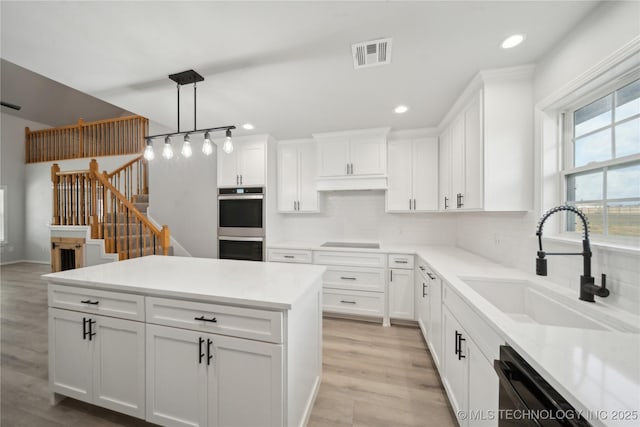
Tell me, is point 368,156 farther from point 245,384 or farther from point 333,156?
point 245,384

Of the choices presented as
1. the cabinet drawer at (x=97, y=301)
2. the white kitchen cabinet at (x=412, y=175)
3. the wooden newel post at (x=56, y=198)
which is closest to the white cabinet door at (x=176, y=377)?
the cabinet drawer at (x=97, y=301)

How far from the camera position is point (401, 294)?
2898 millimetres

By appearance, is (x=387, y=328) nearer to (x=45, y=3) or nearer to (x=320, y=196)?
(x=320, y=196)

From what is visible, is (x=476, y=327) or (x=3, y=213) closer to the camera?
(x=476, y=327)

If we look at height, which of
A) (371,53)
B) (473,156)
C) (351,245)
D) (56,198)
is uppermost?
(371,53)

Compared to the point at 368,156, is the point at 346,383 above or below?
below

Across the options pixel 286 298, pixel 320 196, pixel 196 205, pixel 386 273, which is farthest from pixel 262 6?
pixel 196 205

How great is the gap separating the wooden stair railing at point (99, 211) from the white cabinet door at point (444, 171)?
398cm

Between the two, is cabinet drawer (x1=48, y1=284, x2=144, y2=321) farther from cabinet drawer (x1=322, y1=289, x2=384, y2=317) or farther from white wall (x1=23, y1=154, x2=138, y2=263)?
white wall (x1=23, y1=154, x2=138, y2=263)

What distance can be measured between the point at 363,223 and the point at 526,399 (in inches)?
117

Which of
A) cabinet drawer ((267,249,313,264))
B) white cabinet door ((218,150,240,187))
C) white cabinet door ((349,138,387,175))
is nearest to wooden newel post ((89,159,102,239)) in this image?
white cabinet door ((218,150,240,187))

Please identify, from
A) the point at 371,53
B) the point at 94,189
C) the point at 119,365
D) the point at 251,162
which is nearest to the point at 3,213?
the point at 94,189

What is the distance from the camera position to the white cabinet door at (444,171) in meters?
2.70

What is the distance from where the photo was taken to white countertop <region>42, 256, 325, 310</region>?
1252 mm
